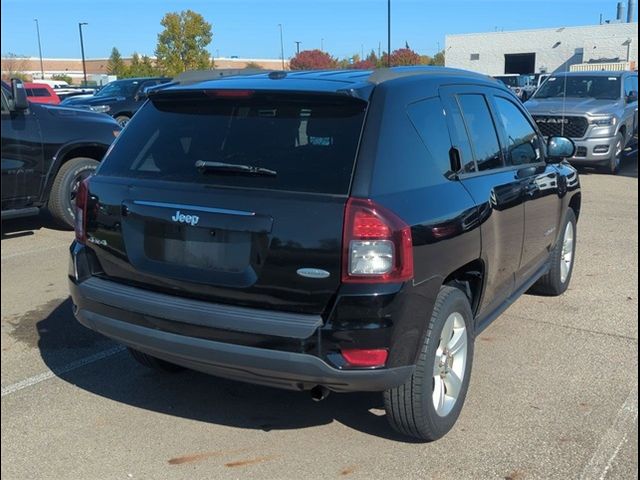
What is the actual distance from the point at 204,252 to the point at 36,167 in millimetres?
5070

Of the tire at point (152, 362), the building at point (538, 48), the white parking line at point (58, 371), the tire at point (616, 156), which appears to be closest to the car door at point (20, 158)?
Answer: the white parking line at point (58, 371)

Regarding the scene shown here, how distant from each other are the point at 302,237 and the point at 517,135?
250 cm

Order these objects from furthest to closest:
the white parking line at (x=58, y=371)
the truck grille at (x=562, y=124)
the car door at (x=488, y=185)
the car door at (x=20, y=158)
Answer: the truck grille at (x=562, y=124), the car door at (x=20, y=158), the white parking line at (x=58, y=371), the car door at (x=488, y=185)

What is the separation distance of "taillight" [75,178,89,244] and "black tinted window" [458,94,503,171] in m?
2.11

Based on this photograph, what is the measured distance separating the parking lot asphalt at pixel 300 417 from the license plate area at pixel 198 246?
0.95 metres

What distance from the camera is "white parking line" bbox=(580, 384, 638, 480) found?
3.21 m

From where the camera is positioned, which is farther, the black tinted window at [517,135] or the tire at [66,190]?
the tire at [66,190]

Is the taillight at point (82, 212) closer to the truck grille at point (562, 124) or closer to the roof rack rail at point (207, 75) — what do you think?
the roof rack rail at point (207, 75)

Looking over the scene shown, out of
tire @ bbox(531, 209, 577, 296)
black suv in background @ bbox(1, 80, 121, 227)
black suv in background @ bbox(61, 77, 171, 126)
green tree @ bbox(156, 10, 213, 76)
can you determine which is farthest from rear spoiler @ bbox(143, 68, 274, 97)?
green tree @ bbox(156, 10, 213, 76)

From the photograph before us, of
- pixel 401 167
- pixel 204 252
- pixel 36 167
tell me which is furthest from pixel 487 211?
pixel 36 167

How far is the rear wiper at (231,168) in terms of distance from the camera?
124 inches

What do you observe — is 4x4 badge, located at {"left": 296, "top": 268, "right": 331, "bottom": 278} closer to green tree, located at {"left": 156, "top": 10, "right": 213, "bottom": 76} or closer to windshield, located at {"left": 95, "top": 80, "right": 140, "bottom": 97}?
windshield, located at {"left": 95, "top": 80, "right": 140, "bottom": 97}

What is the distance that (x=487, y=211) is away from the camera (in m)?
3.81

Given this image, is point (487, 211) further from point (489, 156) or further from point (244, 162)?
point (244, 162)
